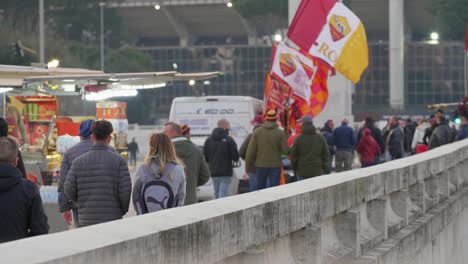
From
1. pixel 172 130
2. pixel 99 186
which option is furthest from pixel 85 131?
pixel 99 186

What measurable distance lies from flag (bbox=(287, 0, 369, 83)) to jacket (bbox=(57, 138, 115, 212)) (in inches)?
683

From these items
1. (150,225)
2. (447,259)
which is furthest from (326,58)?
(150,225)

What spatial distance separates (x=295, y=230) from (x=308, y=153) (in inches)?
445

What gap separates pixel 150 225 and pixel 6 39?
69134 millimetres

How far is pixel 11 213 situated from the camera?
23.3ft

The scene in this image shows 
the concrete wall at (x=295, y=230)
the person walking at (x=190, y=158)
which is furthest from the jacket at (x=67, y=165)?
the concrete wall at (x=295, y=230)

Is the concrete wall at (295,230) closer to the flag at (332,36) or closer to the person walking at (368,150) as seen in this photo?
the person walking at (368,150)

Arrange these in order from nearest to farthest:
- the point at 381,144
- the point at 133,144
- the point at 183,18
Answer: the point at 381,144 → the point at 133,144 → the point at 183,18

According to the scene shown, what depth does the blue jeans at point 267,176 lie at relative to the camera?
18562 mm

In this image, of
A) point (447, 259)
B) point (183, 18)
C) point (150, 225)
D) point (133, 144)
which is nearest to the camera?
point (150, 225)

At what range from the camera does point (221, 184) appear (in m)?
20.1

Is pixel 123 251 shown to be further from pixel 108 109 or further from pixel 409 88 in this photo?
pixel 409 88

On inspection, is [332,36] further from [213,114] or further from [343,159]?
[213,114]

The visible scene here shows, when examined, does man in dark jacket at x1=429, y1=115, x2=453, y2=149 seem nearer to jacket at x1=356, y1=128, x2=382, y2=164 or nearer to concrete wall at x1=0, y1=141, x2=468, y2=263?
jacket at x1=356, y1=128, x2=382, y2=164
